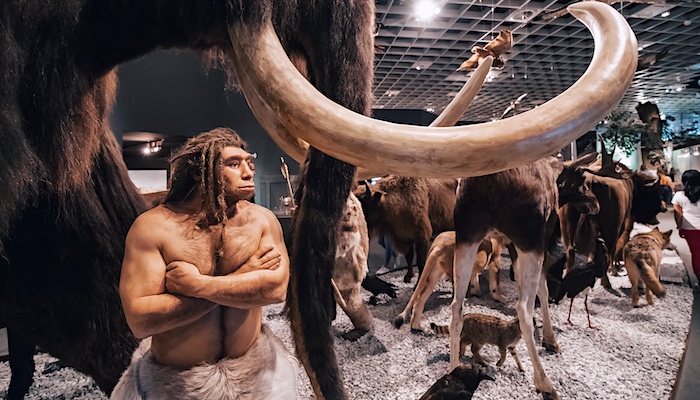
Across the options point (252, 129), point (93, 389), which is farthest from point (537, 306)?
point (93, 389)

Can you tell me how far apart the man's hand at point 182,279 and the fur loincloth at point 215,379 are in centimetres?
21

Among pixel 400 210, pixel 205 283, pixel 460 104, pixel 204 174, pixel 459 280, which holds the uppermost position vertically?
pixel 460 104

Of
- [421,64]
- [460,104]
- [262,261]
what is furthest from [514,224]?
[421,64]

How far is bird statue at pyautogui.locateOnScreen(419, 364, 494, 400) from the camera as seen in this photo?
1.83 m

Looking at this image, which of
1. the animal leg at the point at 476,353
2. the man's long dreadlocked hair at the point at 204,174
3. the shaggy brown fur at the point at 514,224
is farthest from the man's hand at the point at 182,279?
the animal leg at the point at 476,353

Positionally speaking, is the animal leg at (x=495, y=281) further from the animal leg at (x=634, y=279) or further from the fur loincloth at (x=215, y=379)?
the fur loincloth at (x=215, y=379)

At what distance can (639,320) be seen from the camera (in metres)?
3.69

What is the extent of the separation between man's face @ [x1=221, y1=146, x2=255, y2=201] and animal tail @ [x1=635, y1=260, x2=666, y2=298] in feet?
14.3

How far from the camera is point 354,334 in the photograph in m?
3.36

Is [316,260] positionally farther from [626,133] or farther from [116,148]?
[626,133]

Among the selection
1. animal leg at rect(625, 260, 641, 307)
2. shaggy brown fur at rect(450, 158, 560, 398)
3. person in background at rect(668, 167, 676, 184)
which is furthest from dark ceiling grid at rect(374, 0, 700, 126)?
shaggy brown fur at rect(450, 158, 560, 398)

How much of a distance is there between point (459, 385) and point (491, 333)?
845 mm

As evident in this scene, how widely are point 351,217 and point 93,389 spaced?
2035 millimetres

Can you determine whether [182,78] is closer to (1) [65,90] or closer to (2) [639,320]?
(1) [65,90]
